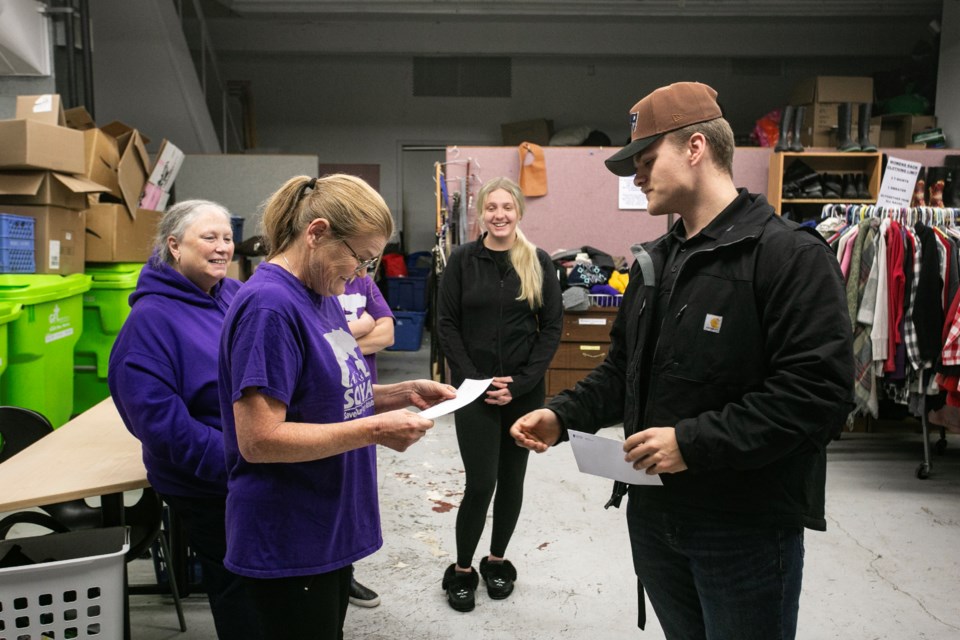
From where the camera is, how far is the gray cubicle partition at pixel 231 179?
647cm

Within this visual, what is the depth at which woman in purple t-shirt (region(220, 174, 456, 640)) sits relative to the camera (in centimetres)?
118

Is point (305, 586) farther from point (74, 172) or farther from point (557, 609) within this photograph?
point (74, 172)

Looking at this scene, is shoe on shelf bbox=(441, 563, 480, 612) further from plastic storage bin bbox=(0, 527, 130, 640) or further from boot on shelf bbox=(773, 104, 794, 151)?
boot on shelf bbox=(773, 104, 794, 151)

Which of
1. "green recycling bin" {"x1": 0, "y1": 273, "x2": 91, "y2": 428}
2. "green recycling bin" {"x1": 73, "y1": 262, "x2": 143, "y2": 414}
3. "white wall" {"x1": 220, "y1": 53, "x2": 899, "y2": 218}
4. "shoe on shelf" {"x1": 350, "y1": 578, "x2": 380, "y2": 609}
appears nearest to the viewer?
"shoe on shelf" {"x1": 350, "y1": 578, "x2": 380, "y2": 609}

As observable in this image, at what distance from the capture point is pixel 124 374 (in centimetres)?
173

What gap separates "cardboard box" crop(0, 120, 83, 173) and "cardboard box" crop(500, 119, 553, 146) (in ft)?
20.4

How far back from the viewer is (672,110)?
1277 mm

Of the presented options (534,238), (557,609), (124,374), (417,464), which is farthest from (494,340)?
(534,238)

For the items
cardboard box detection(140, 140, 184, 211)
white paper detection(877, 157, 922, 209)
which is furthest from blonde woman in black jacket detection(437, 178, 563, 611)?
white paper detection(877, 157, 922, 209)

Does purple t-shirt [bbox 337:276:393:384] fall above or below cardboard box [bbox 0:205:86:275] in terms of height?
below

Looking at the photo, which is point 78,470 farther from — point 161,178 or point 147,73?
point 147,73

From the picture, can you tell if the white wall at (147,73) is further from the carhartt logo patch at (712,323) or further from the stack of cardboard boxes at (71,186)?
the carhartt logo patch at (712,323)

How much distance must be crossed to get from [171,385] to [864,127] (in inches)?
223

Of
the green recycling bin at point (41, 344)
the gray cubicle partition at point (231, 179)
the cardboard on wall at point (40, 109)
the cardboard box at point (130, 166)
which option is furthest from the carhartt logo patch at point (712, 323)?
the gray cubicle partition at point (231, 179)
